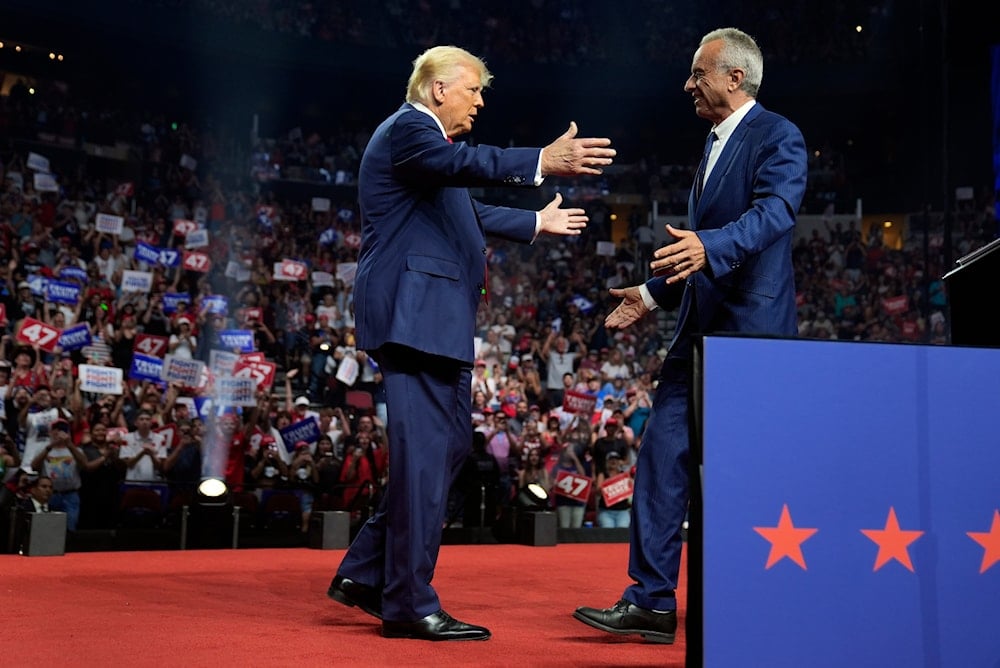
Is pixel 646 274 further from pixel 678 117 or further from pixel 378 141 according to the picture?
pixel 378 141

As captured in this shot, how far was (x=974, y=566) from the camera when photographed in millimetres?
2084

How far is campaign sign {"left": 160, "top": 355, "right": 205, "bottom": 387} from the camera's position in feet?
31.4

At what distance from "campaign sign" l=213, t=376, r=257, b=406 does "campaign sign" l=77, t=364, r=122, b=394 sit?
86 cm

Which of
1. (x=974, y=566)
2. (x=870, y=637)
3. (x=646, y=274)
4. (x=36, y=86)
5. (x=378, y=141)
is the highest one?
(x=36, y=86)

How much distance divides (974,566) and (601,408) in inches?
368

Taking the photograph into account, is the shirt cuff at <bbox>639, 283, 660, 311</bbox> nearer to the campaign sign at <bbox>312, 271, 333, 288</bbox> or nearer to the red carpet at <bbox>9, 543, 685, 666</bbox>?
the red carpet at <bbox>9, 543, 685, 666</bbox>

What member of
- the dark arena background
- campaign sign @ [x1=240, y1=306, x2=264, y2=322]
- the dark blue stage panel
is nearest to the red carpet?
the dark arena background

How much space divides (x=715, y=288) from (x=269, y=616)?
1684 mm

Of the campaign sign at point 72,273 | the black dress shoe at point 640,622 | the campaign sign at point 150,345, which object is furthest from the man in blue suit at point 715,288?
the campaign sign at point 72,273

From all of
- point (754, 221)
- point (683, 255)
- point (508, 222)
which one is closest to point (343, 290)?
point (508, 222)

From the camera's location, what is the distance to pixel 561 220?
3299 mm

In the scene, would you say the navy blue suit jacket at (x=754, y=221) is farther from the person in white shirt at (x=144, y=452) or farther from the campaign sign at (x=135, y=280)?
the campaign sign at (x=135, y=280)

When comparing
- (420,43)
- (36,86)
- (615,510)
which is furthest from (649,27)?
(615,510)

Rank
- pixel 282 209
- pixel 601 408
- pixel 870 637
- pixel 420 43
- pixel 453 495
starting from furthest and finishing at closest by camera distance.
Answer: pixel 420 43
pixel 282 209
pixel 601 408
pixel 453 495
pixel 870 637
